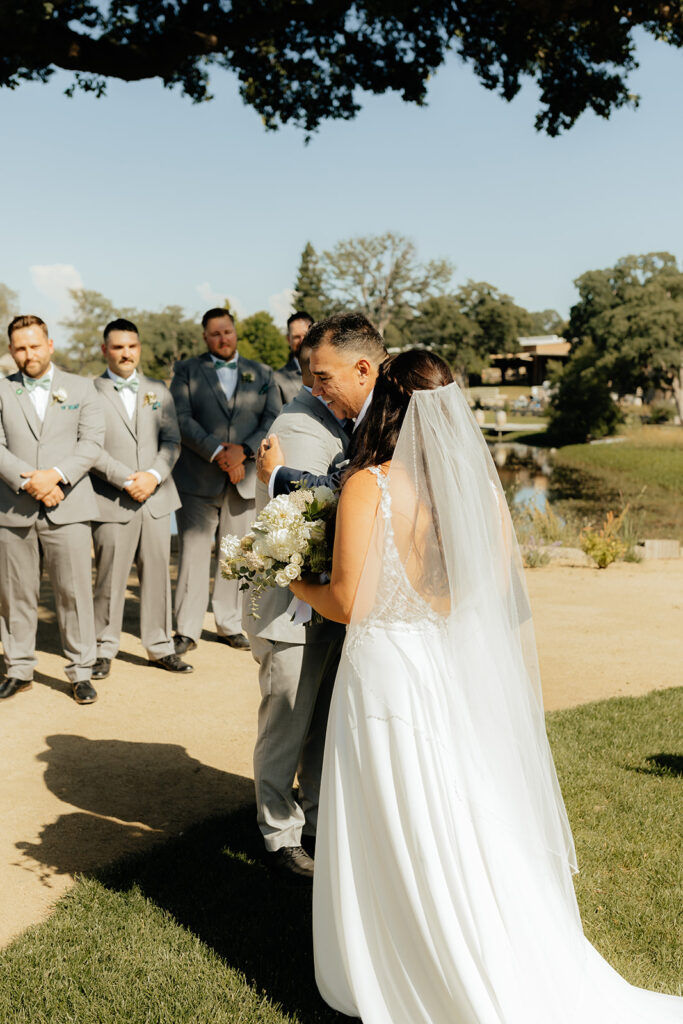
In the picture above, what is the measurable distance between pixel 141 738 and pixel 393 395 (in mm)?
3564

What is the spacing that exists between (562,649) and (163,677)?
11.3ft

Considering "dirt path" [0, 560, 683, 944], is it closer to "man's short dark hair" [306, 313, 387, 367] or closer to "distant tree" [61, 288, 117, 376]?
"man's short dark hair" [306, 313, 387, 367]

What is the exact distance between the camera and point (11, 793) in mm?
4891

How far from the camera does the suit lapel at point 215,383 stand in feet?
25.3

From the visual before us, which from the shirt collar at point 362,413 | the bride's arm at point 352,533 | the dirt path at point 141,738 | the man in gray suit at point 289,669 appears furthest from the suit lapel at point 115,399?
the bride's arm at point 352,533

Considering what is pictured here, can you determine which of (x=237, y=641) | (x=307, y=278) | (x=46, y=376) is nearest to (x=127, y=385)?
(x=46, y=376)

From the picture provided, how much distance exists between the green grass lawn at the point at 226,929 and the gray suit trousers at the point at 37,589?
2.28 meters

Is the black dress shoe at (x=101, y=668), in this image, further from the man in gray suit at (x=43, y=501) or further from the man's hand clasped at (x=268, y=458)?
the man's hand clasped at (x=268, y=458)

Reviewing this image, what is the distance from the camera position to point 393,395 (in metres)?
3.07

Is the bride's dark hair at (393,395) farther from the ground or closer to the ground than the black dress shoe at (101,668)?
farther from the ground

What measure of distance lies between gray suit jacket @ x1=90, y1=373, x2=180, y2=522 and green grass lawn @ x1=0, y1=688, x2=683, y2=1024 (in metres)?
2.92

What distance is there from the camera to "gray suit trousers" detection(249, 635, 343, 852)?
4.00 metres

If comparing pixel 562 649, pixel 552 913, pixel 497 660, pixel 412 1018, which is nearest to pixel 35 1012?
pixel 412 1018

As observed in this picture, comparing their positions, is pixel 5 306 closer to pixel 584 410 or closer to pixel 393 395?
pixel 584 410
